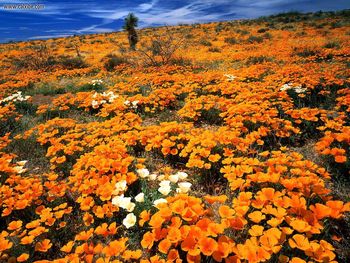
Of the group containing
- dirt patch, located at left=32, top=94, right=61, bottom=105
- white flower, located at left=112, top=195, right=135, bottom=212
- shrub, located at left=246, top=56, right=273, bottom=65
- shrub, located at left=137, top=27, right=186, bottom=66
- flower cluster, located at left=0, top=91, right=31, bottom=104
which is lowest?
white flower, located at left=112, top=195, right=135, bottom=212

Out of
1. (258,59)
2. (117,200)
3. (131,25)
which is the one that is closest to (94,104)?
(117,200)

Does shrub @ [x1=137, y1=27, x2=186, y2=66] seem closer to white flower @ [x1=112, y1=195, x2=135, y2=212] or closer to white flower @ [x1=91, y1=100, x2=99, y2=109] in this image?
white flower @ [x1=91, y1=100, x2=99, y2=109]

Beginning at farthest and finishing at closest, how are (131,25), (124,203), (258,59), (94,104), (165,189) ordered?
(131,25) < (258,59) < (94,104) < (165,189) < (124,203)

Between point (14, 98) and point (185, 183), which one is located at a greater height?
point (14, 98)

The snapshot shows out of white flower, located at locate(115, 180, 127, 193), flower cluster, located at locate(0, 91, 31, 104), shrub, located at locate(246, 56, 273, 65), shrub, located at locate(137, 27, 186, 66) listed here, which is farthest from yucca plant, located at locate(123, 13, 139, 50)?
white flower, located at locate(115, 180, 127, 193)

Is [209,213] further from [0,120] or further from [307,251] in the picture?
[0,120]

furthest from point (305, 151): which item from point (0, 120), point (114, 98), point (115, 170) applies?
point (0, 120)

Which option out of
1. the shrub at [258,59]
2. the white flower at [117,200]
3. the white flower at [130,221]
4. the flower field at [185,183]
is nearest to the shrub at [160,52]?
the shrub at [258,59]

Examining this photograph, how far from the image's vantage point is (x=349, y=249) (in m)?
2.48

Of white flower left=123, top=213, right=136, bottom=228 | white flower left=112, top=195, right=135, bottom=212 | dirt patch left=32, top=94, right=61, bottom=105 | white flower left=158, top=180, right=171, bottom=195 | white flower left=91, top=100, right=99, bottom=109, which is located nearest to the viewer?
white flower left=123, top=213, right=136, bottom=228

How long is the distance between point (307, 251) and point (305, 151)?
2.61 meters

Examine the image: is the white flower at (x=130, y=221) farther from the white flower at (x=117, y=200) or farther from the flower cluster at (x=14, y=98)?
the flower cluster at (x=14, y=98)

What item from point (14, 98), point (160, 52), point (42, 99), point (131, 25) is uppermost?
point (131, 25)

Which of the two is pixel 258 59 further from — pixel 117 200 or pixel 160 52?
pixel 117 200
